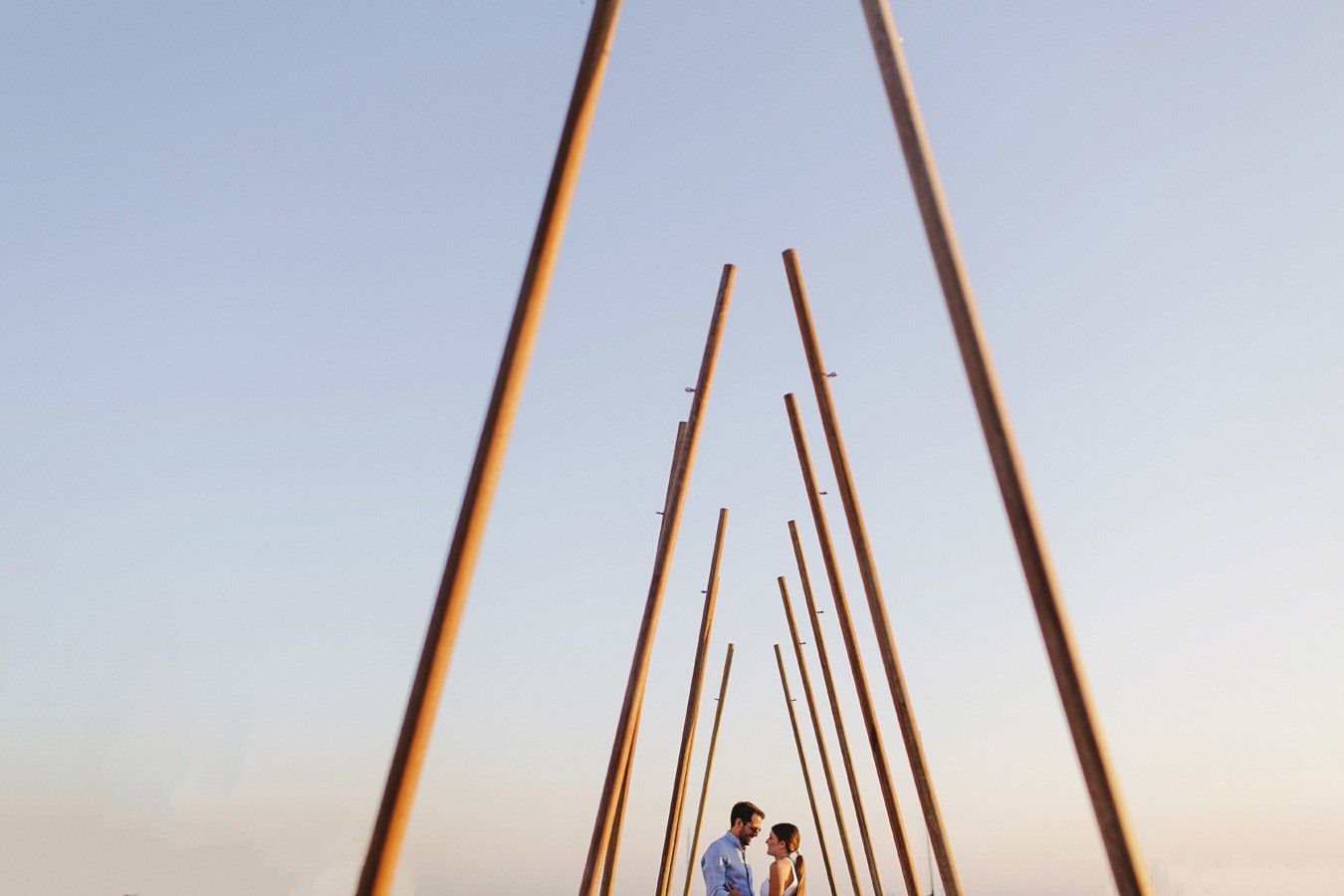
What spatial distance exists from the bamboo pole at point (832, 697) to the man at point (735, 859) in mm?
2298

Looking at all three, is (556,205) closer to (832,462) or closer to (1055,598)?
(1055,598)

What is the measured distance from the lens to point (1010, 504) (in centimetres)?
417

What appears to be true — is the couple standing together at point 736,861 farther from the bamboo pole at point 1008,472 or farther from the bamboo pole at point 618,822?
the bamboo pole at point 1008,472

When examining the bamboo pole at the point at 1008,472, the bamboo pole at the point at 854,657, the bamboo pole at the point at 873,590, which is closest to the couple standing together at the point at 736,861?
the bamboo pole at the point at 854,657

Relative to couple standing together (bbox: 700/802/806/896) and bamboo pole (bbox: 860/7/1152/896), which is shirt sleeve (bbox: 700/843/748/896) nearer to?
couple standing together (bbox: 700/802/806/896)

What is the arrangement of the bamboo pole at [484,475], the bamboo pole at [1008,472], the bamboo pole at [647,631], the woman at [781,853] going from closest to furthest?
the bamboo pole at [1008,472], the bamboo pole at [484,475], the bamboo pole at [647,631], the woman at [781,853]

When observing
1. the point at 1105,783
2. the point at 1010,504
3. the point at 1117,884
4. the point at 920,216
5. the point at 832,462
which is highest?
the point at 832,462

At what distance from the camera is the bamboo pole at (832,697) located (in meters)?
12.9

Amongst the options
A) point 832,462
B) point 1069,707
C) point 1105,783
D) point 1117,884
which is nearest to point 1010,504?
point 1069,707

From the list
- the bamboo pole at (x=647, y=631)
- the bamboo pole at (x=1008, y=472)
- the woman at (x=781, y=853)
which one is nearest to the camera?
the bamboo pole at (x=1008, y=472)

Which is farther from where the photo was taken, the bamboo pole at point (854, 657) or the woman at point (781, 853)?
the woman at point (781, 853)

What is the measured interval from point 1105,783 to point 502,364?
2.76 metres

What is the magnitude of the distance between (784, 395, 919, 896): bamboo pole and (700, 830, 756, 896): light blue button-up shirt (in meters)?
2.58

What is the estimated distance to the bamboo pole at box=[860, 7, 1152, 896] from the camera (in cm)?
379
